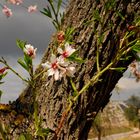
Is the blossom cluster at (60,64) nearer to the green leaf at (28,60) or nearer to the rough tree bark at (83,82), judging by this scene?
the green leaf at (28,60)

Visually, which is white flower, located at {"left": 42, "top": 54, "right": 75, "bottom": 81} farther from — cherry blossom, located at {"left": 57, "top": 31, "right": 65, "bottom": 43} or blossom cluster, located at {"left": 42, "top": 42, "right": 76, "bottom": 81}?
cherry blossom, located at {"left": 57, "top": 31, "right": 65, "bottom": 43}

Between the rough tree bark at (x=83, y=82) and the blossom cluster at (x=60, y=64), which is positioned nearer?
the blossom cluster at (x=60, y=64)

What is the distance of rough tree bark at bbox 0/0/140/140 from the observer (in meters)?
3.15

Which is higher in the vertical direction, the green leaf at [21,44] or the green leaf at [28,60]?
the green leaf at [21,44]

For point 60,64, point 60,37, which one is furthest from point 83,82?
point 60,64

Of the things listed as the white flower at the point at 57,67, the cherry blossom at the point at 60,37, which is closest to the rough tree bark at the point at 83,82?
the cherry blossom at the point at 60,37

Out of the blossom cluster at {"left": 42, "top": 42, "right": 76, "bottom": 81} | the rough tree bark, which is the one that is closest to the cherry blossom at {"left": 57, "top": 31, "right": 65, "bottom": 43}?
the blossom cluster at {"left": 42, "top": 42, "right": 76, "bottom": 81}

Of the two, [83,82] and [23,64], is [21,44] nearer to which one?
[23,64]

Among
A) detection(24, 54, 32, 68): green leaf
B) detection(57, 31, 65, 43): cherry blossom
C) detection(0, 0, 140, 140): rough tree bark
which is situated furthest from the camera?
detection(0, 0, 140, 140): rough tree bark

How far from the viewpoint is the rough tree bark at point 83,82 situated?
3.15 metres

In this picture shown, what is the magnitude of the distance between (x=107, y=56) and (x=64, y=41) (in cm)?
83

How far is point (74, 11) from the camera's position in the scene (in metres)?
3.41

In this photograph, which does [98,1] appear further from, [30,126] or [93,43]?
[30,126]

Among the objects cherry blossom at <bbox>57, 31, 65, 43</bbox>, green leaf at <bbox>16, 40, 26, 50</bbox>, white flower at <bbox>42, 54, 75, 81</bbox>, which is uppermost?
cherry blossom at <bbox>57, 31, 65, 43</bbox>
